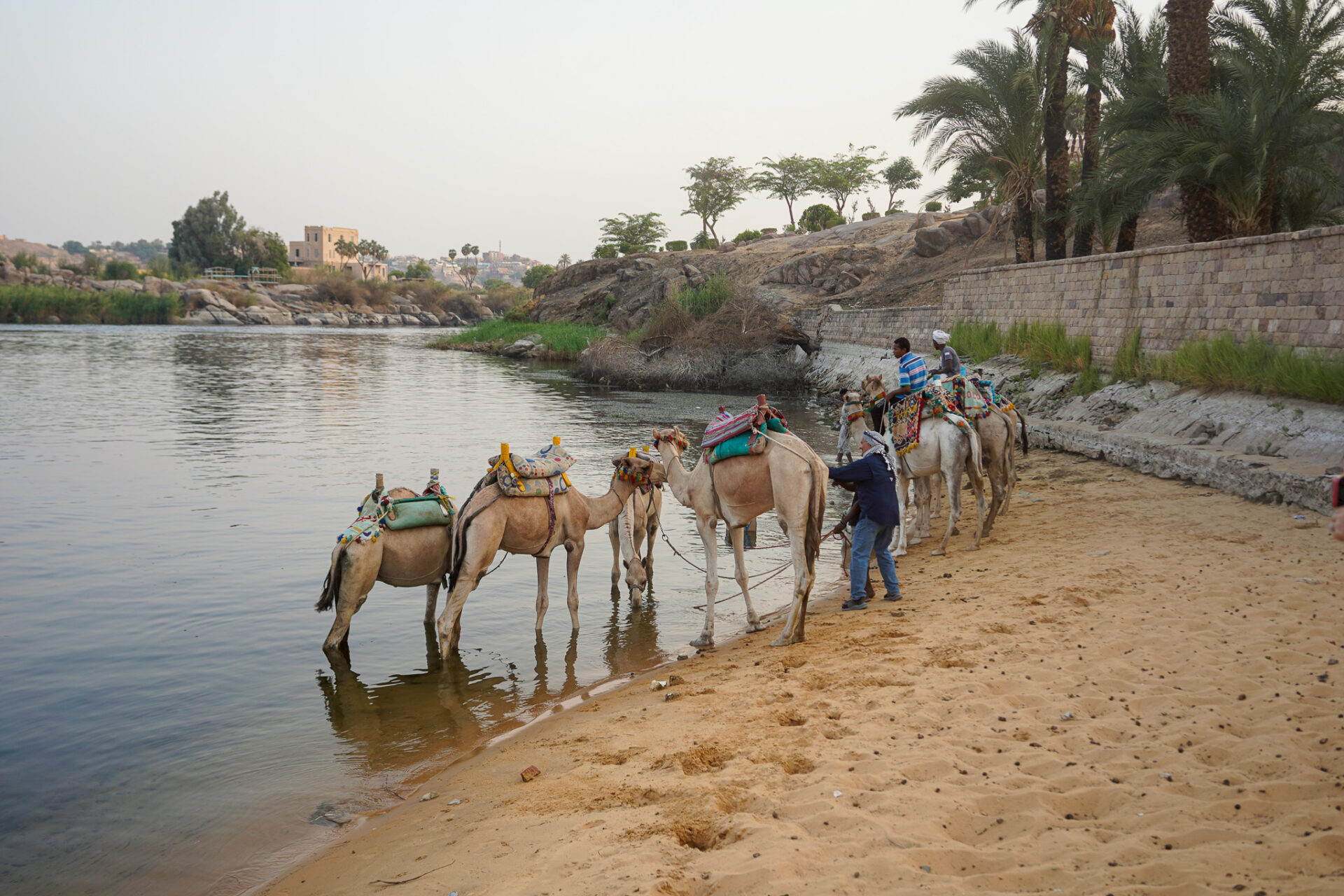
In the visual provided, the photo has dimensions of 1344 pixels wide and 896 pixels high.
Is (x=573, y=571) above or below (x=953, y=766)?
above

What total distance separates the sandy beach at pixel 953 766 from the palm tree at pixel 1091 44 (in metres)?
19.7

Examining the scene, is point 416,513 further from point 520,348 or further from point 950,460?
point 520,348

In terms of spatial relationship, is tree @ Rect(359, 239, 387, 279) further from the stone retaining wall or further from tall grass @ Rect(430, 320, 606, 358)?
the stone retaining wall

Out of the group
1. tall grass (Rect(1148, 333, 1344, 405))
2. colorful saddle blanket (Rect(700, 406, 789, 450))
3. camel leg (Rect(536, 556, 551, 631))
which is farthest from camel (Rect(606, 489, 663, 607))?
tall grass (Rect(1148, 333, 1344, 405))

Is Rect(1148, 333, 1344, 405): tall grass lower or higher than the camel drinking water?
higher

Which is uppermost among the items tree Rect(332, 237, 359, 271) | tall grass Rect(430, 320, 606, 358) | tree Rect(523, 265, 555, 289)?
tree Rect(332, 237, 359, 271)

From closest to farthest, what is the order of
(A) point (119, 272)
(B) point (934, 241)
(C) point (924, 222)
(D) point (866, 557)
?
(D) point (866, 557)
(B) point (934, 241)
(C) point (924, 222)
(A) point (119, 272)

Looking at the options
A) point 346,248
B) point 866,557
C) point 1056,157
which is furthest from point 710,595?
point 346,248

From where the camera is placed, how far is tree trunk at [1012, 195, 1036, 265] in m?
28.4

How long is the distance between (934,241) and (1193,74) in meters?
27.0

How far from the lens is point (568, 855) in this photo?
4164mm

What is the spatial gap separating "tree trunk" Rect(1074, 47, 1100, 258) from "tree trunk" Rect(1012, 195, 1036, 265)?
2.06m

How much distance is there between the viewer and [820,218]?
72.4 metres

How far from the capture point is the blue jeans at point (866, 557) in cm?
843
